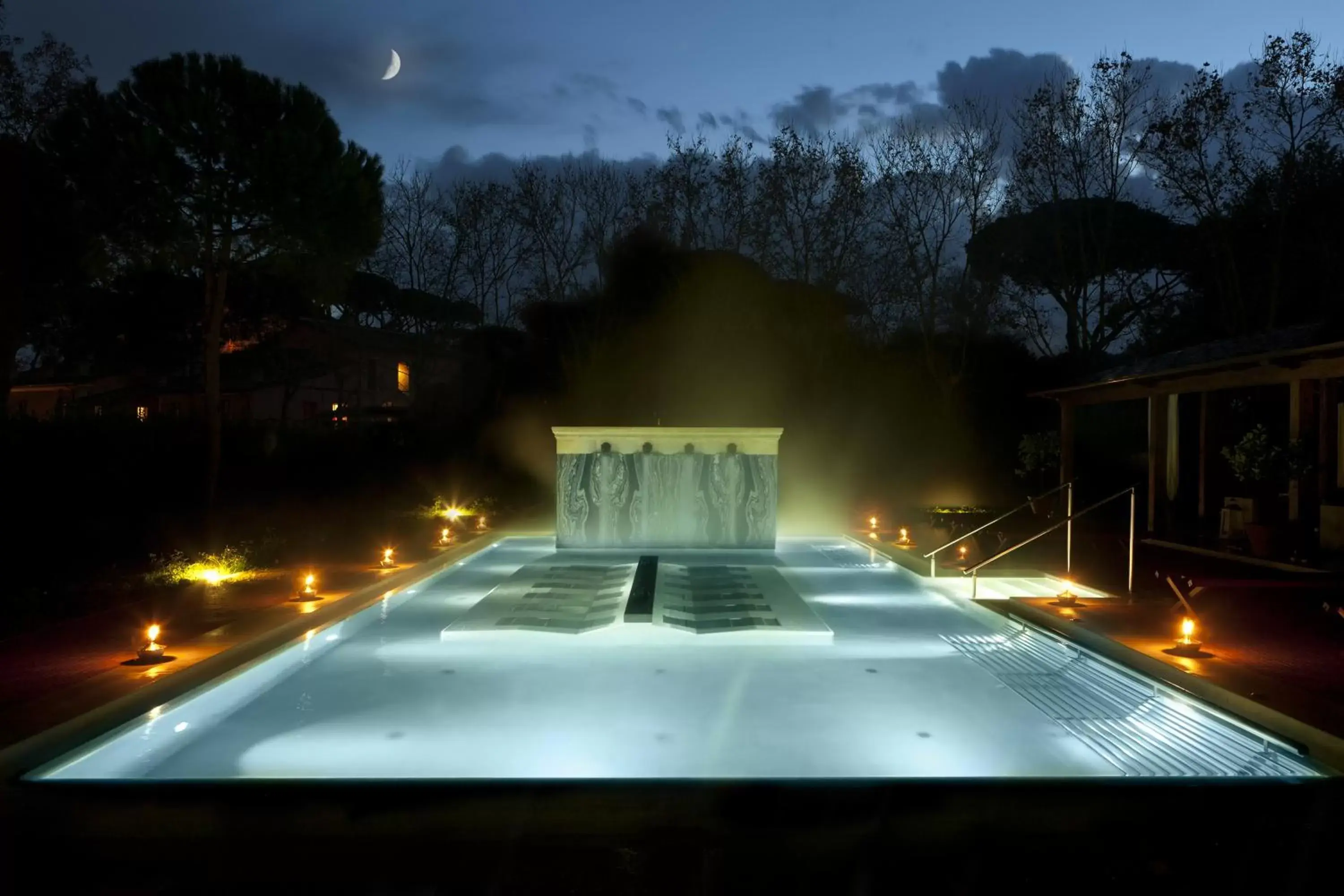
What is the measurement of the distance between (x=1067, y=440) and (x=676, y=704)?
32.6 feet

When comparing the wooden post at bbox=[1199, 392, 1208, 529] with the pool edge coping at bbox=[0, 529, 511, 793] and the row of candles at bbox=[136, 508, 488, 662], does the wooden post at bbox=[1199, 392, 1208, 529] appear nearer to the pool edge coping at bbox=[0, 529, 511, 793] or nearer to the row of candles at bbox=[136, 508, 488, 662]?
the row of candles at bbox=[136, 508, 488, 662]

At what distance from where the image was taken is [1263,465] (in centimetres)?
893

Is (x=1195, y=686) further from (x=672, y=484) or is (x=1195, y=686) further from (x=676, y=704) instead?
(x=672, y=484)

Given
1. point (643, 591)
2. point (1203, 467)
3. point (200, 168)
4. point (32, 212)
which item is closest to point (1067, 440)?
point (1203, 467)

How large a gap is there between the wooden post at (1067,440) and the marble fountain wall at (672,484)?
4913mm

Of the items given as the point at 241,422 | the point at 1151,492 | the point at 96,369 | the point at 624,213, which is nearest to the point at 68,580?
the point at 241,422

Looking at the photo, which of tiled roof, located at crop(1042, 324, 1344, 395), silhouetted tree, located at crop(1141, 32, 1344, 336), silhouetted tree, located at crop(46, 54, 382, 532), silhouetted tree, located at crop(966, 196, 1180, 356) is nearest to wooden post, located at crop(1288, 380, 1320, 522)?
tiled roof, located at crop(1042, 324, 1344, 395)

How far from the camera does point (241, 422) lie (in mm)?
14523

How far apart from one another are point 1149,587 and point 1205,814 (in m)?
4.85

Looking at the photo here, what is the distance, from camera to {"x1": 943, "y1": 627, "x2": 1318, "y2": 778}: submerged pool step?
3578 mm

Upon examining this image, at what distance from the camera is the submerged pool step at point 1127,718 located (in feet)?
11.7

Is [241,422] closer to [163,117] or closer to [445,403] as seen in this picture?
[163,117]

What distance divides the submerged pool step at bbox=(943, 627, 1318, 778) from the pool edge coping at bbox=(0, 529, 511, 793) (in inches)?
157

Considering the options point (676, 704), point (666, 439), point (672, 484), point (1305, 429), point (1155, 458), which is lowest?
point (676, 704)
